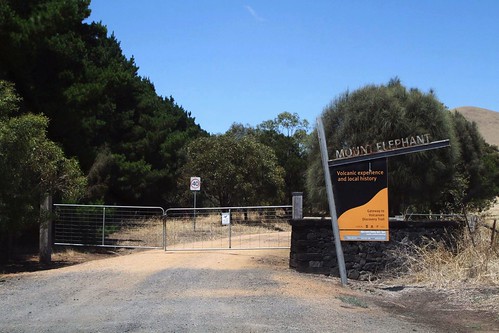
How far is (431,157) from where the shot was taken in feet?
72.5

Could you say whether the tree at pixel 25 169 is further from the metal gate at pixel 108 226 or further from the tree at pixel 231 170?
the tree at pixel 231 170

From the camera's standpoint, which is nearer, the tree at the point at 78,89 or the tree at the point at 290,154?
the tree at the point at 78,89

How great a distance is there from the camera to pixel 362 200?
44.0 ft

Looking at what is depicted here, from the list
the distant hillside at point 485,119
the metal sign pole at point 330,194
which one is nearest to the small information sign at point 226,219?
the metal sign pole at point 330,194

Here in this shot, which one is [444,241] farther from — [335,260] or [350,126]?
[350,126]

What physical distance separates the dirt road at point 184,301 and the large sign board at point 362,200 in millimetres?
1391

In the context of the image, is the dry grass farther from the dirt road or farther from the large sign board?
the dirt road

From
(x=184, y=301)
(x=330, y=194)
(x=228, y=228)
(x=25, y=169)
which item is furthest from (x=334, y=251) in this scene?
(x=25, y=169)

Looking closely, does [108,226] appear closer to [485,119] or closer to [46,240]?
[46,240]

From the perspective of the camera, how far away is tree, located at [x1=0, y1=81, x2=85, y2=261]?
1337 centimetres

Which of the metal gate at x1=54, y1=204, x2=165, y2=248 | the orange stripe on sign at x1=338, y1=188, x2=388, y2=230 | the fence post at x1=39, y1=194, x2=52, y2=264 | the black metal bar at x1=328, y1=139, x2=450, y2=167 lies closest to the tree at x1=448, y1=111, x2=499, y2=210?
the metal gate at x1=54, y1=204, x2=165, y2=248

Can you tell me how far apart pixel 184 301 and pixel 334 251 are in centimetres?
554

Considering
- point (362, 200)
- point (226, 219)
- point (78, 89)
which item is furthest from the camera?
point (78, 89)

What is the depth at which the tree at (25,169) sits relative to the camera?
13367mm
